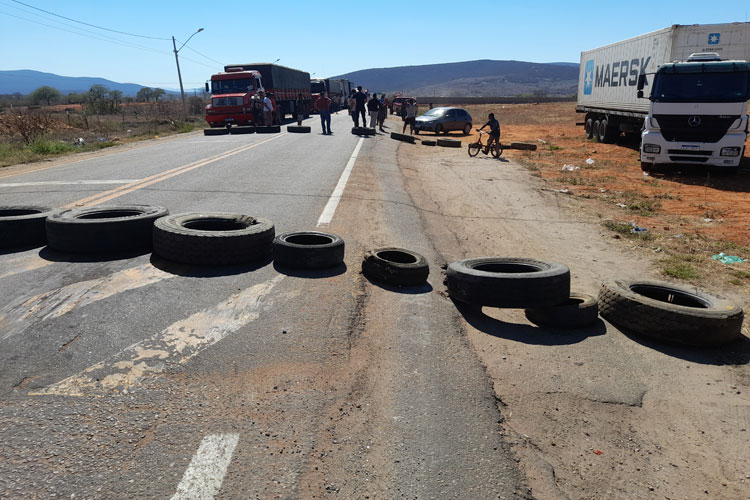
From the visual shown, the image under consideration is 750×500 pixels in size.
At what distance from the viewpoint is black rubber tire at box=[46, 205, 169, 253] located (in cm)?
582

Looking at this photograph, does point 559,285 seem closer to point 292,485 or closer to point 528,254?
point 528,254

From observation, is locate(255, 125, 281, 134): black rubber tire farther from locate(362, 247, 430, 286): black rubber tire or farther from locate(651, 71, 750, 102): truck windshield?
locate(362, 247, 430, 286): black rubber tire

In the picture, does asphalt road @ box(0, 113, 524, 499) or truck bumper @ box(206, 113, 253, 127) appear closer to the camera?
asphalt road @ box(0, 113, 524, 499)

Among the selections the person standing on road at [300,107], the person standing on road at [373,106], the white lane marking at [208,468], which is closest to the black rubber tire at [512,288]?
the white lane marking at [208,468]

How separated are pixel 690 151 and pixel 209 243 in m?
14.5

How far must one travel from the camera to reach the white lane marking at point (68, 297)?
419cm

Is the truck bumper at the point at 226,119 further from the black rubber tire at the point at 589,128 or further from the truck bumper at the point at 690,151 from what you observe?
the truck bumper at the point at 690,151

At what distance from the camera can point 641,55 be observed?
1912 centimetres

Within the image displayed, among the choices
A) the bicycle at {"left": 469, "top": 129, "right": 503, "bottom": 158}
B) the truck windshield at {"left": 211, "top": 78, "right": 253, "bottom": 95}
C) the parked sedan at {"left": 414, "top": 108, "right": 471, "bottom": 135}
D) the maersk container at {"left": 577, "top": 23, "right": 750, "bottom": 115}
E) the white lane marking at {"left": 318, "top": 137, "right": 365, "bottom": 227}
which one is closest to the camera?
the white lane marking at {"left": 318, "top": 137, "right": 365, "bottom": 227}

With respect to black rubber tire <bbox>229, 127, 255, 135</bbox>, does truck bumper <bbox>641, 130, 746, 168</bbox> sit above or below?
below

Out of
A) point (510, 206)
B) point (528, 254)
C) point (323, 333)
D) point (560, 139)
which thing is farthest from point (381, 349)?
point (560, 139)

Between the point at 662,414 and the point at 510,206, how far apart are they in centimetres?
761

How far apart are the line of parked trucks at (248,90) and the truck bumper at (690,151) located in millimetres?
21390

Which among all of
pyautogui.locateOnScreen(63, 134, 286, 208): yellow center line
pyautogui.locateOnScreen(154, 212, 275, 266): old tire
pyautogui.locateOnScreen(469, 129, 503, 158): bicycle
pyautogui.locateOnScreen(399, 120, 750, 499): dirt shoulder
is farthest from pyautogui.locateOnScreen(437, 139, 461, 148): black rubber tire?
pyautogui.locateOnScreen(154, 212, 275, 266): old tire
